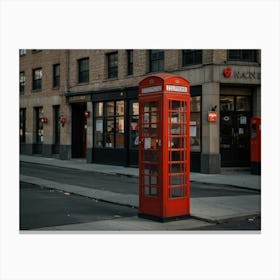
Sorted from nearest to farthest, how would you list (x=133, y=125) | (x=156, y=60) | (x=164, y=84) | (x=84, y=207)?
(x=164, y=84) < (x=84, y=207) < (x=156, y=60) < (x=133, y=125)

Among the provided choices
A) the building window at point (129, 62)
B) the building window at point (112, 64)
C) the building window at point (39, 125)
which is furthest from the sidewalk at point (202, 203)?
the building window at point (39, 125)

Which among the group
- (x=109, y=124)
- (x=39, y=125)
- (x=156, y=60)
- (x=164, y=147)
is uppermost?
(x=156, y=60)

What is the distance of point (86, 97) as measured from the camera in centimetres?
2592

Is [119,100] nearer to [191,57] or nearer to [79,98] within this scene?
[79,98]

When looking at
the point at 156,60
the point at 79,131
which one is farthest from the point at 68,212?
the point at 79,131

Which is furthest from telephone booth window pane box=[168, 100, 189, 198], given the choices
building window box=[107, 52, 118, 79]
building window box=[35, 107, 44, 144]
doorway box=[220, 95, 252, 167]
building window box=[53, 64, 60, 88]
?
building window box=[35, 107, 44, 144]

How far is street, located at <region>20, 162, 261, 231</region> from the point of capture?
8945mm

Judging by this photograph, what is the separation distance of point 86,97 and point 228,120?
376 inches

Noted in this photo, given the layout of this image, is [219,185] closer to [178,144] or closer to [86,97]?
[178,144]

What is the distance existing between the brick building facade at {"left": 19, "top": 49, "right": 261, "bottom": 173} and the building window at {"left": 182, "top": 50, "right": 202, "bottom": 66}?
4cm

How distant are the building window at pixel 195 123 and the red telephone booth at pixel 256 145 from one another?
234cm

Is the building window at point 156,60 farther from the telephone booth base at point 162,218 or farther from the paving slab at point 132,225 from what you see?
the paving slab at point 132,225

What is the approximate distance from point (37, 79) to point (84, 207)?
21983mm

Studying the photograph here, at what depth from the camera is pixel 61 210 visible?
34.1ft
